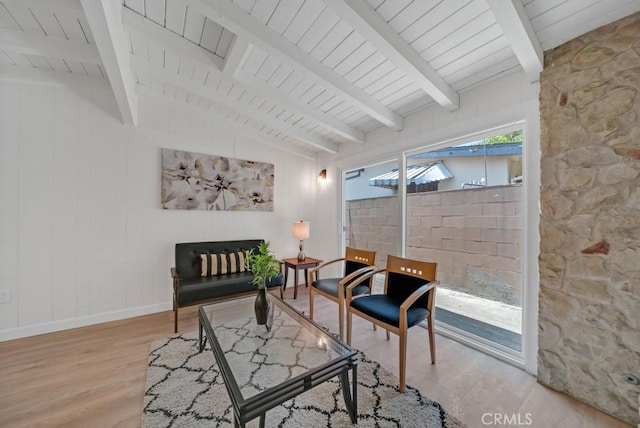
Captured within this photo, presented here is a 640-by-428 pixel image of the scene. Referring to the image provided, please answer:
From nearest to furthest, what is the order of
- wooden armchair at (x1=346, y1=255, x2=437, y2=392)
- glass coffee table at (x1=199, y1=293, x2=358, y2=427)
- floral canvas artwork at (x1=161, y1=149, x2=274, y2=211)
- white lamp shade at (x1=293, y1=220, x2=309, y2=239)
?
glass coffee table at (x1=199, y1=293, x2=358, y2=427)
wooden armchair at (x1=346, y1=255, x2=437, y2=392)
floral canvas artwork at (x1=161, y1=149, x2=274, y2=211)
white lamp shade at (x1=293, y1=220, x2=309, y2=239)

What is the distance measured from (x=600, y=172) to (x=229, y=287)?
3.16 m

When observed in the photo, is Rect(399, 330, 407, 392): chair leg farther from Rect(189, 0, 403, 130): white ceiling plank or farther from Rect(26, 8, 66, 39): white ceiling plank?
Rect(26, 8, 66, 39): white ceiling plank

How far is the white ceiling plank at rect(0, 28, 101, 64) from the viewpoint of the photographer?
1875 mm

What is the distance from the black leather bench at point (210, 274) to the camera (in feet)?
8.28

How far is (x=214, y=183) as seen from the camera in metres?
3.32

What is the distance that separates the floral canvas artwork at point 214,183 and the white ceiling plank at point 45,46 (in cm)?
110

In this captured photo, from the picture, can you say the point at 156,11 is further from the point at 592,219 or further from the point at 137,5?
Answer: the point at 592,219

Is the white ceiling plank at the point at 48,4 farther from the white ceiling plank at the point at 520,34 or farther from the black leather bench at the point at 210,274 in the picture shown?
the white ceiling plank at the point at 520,34

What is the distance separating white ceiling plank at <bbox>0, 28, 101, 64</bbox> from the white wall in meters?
0.69

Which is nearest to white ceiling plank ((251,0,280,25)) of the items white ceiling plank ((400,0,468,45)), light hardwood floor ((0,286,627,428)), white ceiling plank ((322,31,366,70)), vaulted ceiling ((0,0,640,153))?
vaulted ceiling ((0,0,640,153))

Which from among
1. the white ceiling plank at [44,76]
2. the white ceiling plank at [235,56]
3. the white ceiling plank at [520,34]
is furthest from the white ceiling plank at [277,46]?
the white ceiling plank at [44,76]

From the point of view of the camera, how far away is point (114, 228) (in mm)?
2770

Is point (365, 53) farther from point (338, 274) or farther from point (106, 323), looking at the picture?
point (106, 323)

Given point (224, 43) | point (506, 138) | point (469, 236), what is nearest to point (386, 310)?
point (469, 236)
